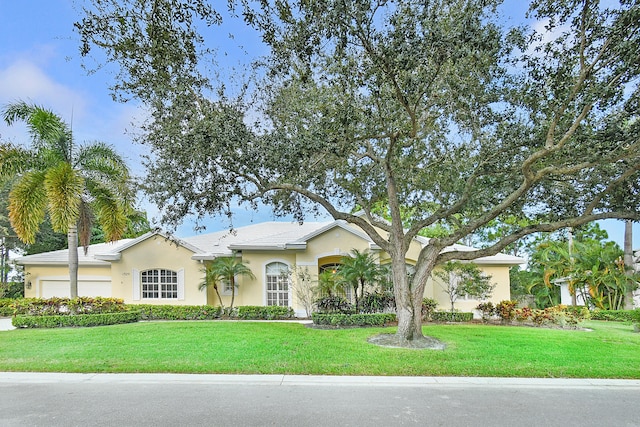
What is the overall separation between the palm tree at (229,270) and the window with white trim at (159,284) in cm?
228

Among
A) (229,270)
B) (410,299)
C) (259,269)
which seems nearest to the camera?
(410,299)

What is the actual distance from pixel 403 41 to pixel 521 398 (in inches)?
264

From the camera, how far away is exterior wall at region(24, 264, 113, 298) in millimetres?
20625

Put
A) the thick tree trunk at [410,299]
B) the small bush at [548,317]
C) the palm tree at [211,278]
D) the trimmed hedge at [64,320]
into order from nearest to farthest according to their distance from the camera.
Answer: the thick tree trunk at [410,299], the trimmed hedge at [64,320], the small bush at [548,317], the palm tree at [211,278]

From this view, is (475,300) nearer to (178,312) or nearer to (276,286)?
(276,286)

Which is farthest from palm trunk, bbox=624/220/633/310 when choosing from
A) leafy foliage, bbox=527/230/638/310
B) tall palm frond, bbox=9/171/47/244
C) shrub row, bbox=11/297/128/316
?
tall palm frond, bbox=9/171/47/244

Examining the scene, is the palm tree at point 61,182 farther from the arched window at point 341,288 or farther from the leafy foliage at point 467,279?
the leafy foliage at point 467,279

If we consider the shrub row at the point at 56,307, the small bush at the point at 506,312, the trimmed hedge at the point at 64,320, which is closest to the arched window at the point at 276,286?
the trimmed hedge at the point at 64,320

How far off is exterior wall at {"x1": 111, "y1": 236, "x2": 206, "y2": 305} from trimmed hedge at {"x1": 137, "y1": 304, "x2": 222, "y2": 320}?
157 centimetres

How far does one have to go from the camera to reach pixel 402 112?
10680 mm

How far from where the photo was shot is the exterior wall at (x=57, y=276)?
20.6 m

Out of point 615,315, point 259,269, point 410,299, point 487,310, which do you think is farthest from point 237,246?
point 615,315

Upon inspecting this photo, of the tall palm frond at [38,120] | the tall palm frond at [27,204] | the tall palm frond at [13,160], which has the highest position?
the tall palm frond at [38,120]

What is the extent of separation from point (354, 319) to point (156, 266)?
32.0ft
